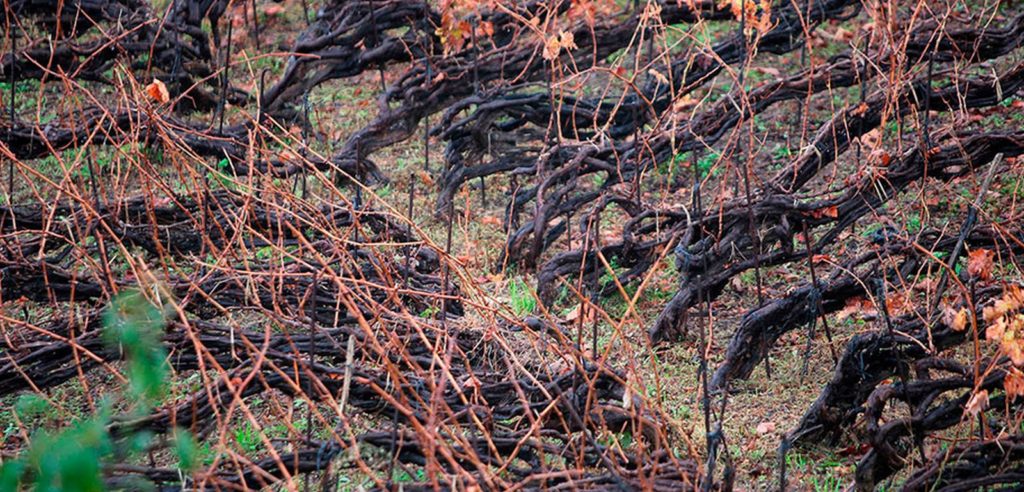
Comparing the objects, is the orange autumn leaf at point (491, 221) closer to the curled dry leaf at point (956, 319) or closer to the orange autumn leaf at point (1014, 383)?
the curled dry leaf at point (956, 319)

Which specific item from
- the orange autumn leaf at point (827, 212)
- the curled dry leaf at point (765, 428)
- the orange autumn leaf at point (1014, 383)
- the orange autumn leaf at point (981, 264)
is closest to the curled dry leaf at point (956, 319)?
the orange autumn leaf at point (1014, 383)

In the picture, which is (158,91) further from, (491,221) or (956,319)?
(956,319)

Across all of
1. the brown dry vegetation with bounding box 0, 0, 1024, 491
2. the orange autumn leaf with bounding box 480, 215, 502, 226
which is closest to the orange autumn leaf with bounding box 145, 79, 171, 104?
the brown dry vegetation with bounding box 0, 0, 1024, 491

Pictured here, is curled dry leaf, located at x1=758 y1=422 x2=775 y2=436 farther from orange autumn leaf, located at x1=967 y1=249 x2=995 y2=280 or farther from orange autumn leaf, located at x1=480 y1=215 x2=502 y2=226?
orange autumn leaf, located at x1=480 y1=215 x2=502 y2=226

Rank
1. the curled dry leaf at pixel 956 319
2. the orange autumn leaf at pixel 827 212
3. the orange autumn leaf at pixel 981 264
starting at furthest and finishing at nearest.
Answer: the orange autumn leaf at pixel 827 212, the orange autumn leaf at pixel 981 264, the curled dry leaf at pixel 956 319

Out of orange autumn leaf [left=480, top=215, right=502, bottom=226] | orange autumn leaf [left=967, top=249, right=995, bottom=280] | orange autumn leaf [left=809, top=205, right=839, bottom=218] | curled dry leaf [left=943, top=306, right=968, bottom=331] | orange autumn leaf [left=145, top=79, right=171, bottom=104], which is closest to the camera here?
curled dry leaf [left=943, top=306, right=968, bottom=331]

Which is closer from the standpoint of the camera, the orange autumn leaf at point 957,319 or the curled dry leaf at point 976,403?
the curled dry leaf at point 976,403

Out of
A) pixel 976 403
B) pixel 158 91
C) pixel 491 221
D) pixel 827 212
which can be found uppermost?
pixel 158 91

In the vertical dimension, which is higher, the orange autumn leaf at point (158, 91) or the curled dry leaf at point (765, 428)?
the orange autumn leaf at point (158, 91)

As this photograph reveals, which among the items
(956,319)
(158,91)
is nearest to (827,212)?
(956,319)

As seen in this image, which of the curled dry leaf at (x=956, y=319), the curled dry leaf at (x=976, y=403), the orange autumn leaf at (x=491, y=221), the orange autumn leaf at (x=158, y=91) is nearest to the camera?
the curled dry leaf at (x=976, y=403)

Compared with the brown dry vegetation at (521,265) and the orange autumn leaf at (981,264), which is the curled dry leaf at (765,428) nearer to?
the brown dry vegetation at (521,265)

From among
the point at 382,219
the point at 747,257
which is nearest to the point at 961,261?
Answer: the point at 747,257

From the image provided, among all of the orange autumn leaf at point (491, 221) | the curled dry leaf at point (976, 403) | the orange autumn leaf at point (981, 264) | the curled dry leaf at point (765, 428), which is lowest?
the orange autumn leaf at point (491, 221)
